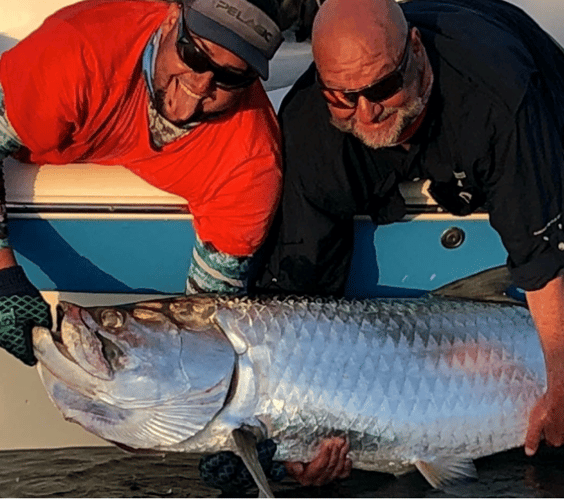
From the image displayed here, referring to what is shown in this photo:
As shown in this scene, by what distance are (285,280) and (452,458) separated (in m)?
0.73

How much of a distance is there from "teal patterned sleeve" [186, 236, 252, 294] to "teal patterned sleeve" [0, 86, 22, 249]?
53 centimetres

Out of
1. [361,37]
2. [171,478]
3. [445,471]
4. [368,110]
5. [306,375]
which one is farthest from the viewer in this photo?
[171,478]

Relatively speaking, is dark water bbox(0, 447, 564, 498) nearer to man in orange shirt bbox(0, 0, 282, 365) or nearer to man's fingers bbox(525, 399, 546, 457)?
man's fingers bbox(525, 399, 546, 457)

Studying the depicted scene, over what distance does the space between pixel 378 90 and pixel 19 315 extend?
3.59 feet

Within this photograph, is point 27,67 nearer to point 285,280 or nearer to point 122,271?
point 122,271

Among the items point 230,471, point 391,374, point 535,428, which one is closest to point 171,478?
point 230,471

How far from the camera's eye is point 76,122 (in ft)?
6.79

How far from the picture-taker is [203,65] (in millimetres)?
1894

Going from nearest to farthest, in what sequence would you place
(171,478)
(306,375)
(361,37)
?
(361,37), (306,375), (171,478)

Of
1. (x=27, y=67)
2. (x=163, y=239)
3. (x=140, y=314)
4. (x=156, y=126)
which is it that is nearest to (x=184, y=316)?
(x=140, y=314)

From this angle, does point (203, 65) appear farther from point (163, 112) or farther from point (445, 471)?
point (445, 471)

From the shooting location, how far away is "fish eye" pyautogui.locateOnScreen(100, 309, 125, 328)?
2.15 meters

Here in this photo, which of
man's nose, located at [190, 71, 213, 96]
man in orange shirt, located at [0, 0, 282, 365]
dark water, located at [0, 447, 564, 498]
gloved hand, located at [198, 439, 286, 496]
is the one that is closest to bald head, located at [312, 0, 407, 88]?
man in orange shirt, located at [0, 0, 282, 365]

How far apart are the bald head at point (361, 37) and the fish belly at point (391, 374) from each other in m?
0.76
